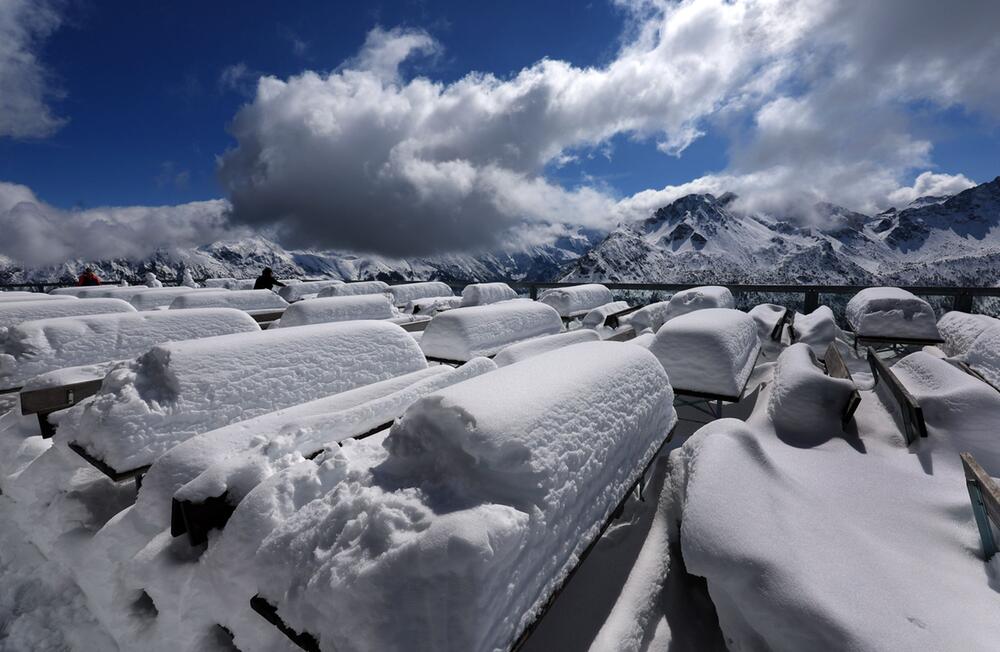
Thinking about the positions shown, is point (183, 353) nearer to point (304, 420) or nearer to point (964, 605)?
point (304, 420)

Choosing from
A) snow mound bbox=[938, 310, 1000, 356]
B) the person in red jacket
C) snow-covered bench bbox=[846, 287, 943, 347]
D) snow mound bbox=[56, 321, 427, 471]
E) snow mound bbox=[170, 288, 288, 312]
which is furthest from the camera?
the person in red jacket

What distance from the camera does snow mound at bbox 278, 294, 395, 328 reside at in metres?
7.68

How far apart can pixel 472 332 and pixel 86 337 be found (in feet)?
14.5

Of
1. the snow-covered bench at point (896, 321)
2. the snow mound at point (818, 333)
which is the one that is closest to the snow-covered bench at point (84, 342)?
the snow mound at point (818, 333)

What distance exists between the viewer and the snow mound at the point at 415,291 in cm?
1398

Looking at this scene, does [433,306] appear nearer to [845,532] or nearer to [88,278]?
[845,532]

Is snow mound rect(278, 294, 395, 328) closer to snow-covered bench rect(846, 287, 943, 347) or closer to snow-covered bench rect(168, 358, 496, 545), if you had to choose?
snow-covered bench rect(168, 358, 496, 545)

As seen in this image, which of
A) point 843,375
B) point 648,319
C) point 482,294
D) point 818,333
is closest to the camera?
point 843,375

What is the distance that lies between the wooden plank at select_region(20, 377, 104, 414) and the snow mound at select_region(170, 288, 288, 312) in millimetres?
5385

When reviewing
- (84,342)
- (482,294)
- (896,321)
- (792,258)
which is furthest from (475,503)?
(792,258)

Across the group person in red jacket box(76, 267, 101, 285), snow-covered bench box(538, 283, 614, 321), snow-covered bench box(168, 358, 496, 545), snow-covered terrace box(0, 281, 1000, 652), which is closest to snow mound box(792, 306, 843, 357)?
snow-covered terrace box(0, 281, 1000, 652)

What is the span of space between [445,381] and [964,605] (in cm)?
318

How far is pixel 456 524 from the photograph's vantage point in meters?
1.40

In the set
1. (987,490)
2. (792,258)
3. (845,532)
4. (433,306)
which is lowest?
(845,532)
